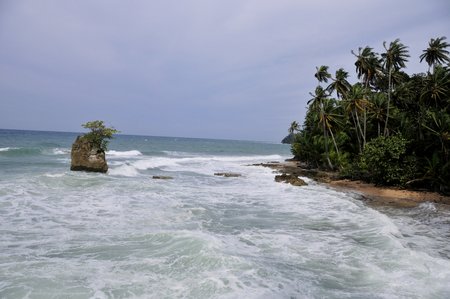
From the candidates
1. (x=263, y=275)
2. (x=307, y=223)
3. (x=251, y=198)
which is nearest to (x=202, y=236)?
(x=263, y=275)

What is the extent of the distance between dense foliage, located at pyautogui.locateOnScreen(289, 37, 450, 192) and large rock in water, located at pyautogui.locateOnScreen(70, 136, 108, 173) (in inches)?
808

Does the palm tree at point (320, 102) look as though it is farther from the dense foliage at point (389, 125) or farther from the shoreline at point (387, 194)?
the shoreline at point (387, 194)

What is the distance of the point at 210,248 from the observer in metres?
9.36

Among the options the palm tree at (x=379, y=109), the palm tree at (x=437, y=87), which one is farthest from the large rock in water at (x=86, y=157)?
the palm tree at (x=437, y=87)

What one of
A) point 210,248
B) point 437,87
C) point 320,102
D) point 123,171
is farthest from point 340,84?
point 210,248

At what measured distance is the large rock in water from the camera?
1066 inches

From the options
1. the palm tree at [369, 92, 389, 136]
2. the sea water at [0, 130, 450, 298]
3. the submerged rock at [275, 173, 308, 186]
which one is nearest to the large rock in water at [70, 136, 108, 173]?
the sea water at [0, 130, 450, 298]

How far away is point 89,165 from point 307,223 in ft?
62.5

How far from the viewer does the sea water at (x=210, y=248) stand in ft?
23.9

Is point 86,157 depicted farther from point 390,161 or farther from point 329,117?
point 390,161

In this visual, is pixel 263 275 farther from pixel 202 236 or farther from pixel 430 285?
pixel 430 285

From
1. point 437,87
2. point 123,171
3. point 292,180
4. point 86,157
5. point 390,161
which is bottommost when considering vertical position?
point 123,171

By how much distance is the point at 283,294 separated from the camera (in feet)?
23.4

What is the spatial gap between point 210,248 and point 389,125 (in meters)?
29.7
